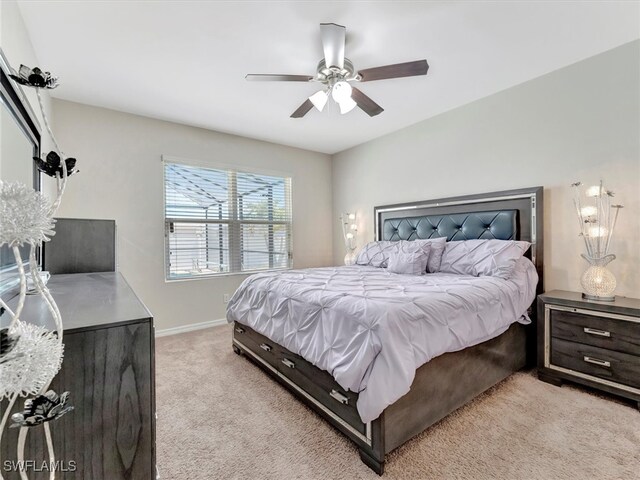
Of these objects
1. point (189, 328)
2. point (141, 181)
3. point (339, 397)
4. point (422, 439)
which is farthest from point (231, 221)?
point (422, 439)

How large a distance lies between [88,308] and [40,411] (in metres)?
0.54

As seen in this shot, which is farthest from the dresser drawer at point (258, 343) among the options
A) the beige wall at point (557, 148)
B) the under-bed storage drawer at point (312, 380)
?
the beige wall at point (557, 148)

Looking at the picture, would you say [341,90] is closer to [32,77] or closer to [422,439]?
[32,77]

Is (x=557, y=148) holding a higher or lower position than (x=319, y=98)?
lower

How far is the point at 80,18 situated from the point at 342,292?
2473 mm

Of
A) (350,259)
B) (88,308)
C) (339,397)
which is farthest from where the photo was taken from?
(350,259)

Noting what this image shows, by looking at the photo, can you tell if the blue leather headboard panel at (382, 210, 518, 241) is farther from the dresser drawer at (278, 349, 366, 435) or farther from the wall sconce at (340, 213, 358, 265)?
the dresser drawer at (278, 349, 366, 435)

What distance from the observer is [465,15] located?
194 cm

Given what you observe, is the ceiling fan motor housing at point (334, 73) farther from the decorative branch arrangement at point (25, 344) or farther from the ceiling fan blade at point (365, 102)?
the decorative branch arrangement at point (25, 344)

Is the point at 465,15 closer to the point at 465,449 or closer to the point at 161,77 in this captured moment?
the point at 161,77

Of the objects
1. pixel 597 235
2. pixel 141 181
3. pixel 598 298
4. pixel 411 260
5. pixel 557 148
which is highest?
pixel 557 148

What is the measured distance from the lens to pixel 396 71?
6.64ft

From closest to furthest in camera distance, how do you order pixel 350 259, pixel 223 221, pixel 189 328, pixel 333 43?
pixel 333 43, pixel 189 328, pixel 223 221, pixel 350 259

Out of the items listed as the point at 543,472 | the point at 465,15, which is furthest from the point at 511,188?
the point at 543,472
